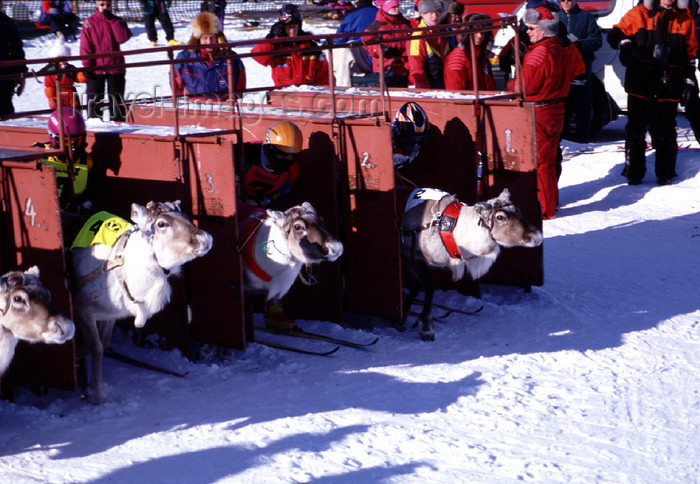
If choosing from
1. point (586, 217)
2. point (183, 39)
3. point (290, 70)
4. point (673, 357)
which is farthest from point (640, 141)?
point (183, 39)

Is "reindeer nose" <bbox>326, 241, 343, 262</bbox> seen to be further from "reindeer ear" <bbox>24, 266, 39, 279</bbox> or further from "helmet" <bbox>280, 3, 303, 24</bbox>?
"helmet" <bbox>280, 3, 303, 24</bbox>

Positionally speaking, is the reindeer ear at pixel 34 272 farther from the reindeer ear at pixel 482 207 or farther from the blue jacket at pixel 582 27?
the blue jacket at pixel 582 27

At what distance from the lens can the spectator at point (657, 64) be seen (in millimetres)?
10805

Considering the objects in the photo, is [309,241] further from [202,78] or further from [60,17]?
[60,17]

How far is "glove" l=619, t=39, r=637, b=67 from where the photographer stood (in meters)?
10.9

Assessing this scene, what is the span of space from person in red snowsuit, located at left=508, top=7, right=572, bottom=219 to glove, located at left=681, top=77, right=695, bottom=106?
2229mm

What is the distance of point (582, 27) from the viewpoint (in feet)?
39.5

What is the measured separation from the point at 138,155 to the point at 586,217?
19.8ft

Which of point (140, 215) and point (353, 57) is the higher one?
point (353, 57)

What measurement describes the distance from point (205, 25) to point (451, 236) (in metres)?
3.70

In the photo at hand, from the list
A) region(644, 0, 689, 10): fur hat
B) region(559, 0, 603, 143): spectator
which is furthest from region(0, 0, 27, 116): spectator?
region(644, 0, 689, 10): fur hat

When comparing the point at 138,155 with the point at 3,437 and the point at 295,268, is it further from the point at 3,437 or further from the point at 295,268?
the point at 3,437

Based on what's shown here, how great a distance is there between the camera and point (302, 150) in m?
7.12

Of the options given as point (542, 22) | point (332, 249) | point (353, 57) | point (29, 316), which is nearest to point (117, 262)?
point (29, 316)
